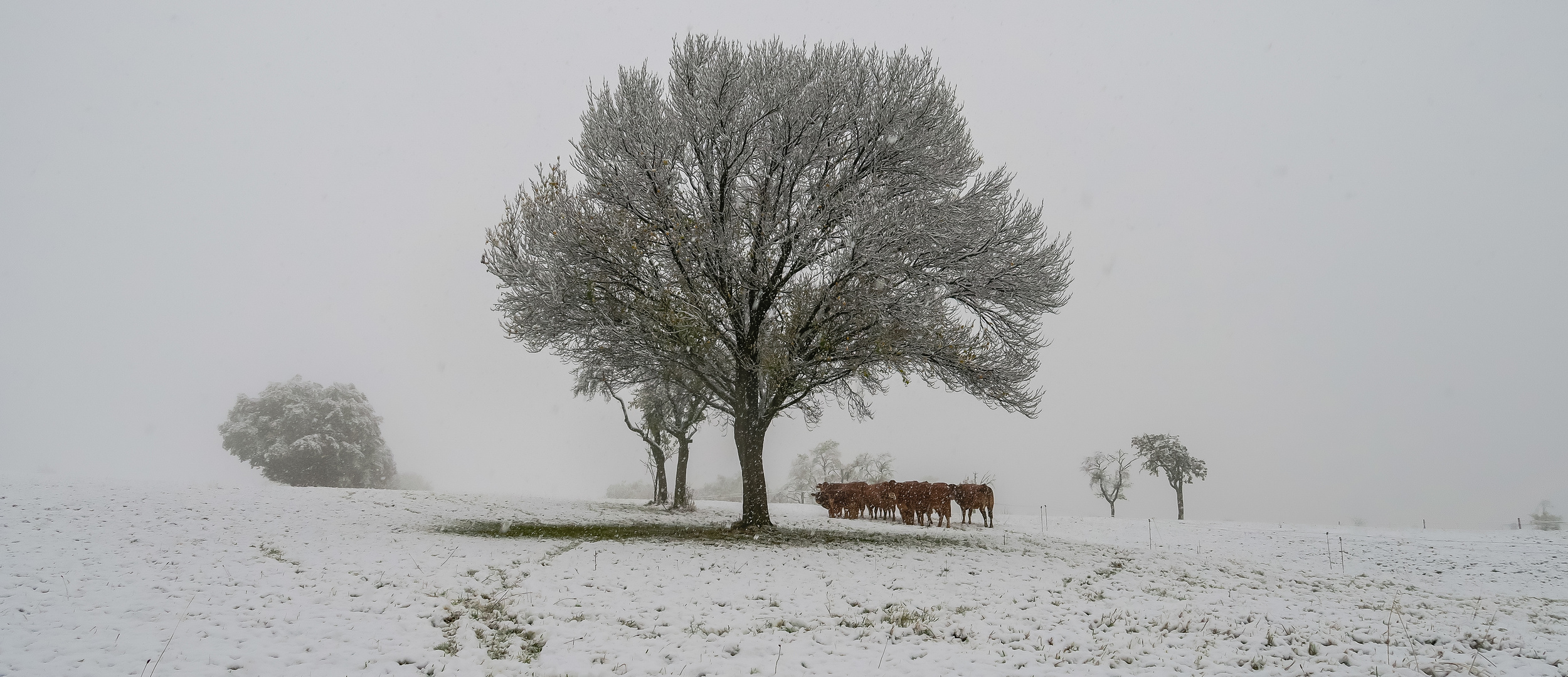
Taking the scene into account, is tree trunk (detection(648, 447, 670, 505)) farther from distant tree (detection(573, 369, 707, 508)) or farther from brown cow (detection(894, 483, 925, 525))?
brown cow (detection(894, 483, 925, 525))

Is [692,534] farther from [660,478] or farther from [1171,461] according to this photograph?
[1171,461]

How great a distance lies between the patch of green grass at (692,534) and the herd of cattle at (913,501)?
4.21 metres

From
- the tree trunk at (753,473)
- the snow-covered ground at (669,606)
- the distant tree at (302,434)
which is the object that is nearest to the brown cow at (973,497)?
the snow-covered ground at (669,606)

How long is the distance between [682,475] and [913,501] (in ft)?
30.0

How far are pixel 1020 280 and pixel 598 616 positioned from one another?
1162 cm

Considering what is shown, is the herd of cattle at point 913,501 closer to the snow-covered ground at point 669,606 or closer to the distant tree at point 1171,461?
the snow-covered ground at point 669,606

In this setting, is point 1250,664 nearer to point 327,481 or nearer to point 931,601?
point 931,601

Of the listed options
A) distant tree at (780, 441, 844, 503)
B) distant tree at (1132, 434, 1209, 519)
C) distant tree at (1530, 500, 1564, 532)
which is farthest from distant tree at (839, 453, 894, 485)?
distant tree at (1530, 500, 1564, 532)

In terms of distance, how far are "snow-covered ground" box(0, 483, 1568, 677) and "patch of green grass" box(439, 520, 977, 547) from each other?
22 centimetres

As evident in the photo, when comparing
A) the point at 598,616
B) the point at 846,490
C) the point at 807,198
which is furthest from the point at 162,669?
the point at 846,490

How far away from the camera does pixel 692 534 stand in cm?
1468

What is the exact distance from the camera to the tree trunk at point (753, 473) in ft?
50.3

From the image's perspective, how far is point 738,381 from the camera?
15.6 meters

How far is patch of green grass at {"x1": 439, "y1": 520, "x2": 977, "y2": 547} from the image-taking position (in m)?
13.6
